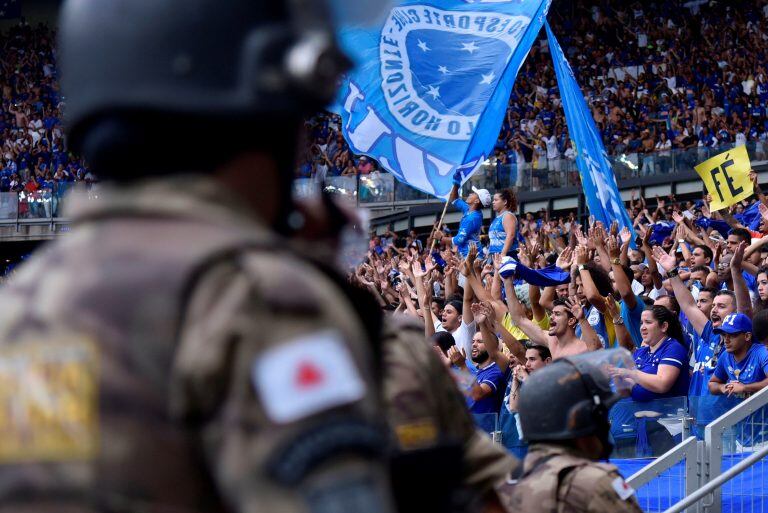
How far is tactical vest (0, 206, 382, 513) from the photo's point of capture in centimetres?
109

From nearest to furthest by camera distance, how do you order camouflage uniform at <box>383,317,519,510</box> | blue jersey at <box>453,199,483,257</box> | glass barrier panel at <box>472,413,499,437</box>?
1. camouflage uniform at <box>383,317,519,510</box>
2. glass barrier panel at <box>472,413,499,437</box>
3. blue jersey at <box>453,199,483,257</box>

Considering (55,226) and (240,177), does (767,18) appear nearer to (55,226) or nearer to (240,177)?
(55,226)

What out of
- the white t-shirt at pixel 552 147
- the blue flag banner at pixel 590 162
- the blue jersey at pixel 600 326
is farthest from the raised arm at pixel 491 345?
the white t-shirt at pixel 552 147

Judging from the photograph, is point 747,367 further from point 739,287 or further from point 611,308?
point 611,308

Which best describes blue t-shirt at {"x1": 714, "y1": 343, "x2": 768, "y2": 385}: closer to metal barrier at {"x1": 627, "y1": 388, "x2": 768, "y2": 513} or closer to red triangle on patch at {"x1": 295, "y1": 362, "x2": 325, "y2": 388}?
metal barrier at {"x1": 627, "y1": 388, "x2": 768, "y2": 513}

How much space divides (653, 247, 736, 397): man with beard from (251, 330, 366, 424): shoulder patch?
6.36m

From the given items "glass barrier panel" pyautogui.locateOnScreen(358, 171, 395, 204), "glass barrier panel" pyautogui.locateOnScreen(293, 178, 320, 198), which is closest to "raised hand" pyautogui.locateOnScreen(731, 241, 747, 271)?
"glass barrier panel" pyautogui.locateOnScreen(293, 178, 320, 198)

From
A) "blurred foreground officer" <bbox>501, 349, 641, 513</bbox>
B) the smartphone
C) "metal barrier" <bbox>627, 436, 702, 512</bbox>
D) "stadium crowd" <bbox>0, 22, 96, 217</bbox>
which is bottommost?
"metal barrier" <bbox>627, 436, 702, 512</bbox>

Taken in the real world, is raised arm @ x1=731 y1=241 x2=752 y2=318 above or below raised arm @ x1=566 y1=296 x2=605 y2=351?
above

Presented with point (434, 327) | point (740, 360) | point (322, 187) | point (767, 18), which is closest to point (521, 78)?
point (767, 18)

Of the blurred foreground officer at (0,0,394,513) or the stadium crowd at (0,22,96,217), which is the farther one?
the stadium crowd at (0,22,96,217)

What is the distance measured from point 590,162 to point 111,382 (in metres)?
9.66

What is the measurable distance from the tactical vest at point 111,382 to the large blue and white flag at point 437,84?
9273 mm

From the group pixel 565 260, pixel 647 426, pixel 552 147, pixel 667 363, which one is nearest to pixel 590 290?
pixel 667 363
